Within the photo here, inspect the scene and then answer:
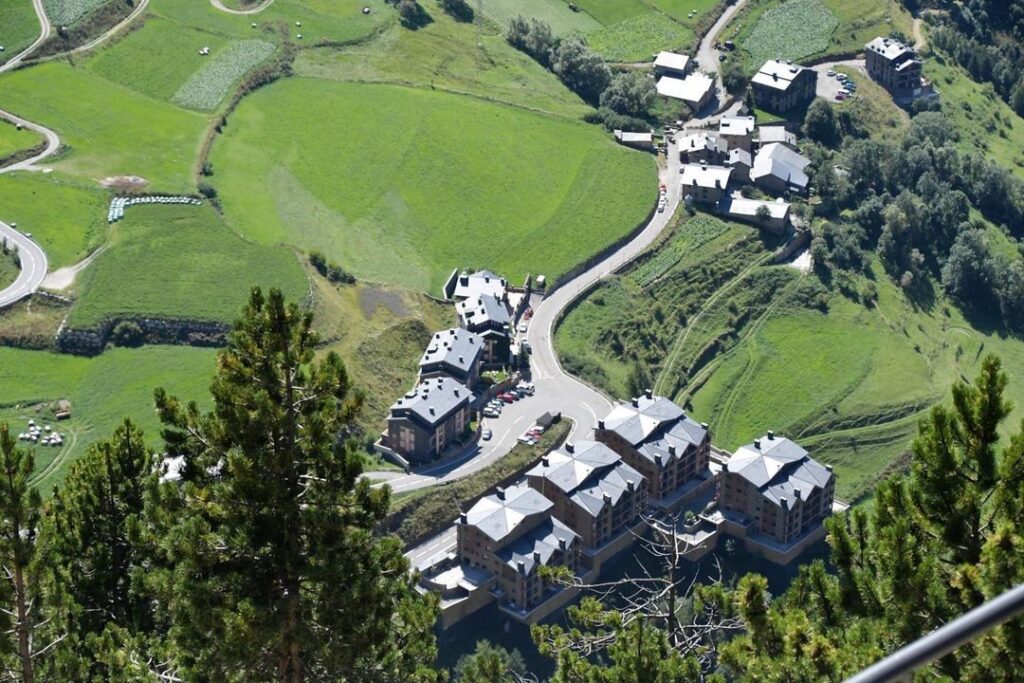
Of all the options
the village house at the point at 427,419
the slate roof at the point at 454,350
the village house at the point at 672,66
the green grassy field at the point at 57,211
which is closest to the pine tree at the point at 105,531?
the village house at the point at 427,419

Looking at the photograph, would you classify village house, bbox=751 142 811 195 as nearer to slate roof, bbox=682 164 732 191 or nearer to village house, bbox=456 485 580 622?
slate roof, bbox=682 164 732 191

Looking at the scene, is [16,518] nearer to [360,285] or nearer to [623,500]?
[623,500]

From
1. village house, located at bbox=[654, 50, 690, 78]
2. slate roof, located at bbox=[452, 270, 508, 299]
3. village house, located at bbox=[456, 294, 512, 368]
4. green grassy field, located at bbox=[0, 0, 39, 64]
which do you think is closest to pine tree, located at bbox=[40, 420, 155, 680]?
village house, located at bbox=[456, 294, 512, 368]

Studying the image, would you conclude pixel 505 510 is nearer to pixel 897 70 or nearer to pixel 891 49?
pixel 897 70

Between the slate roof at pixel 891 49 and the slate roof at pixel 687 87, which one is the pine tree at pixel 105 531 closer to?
the slate roof at pixel 687 87

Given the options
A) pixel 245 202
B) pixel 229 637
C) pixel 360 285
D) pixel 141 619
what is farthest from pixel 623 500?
pixel 229 637

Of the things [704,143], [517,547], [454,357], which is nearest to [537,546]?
[517,547]
